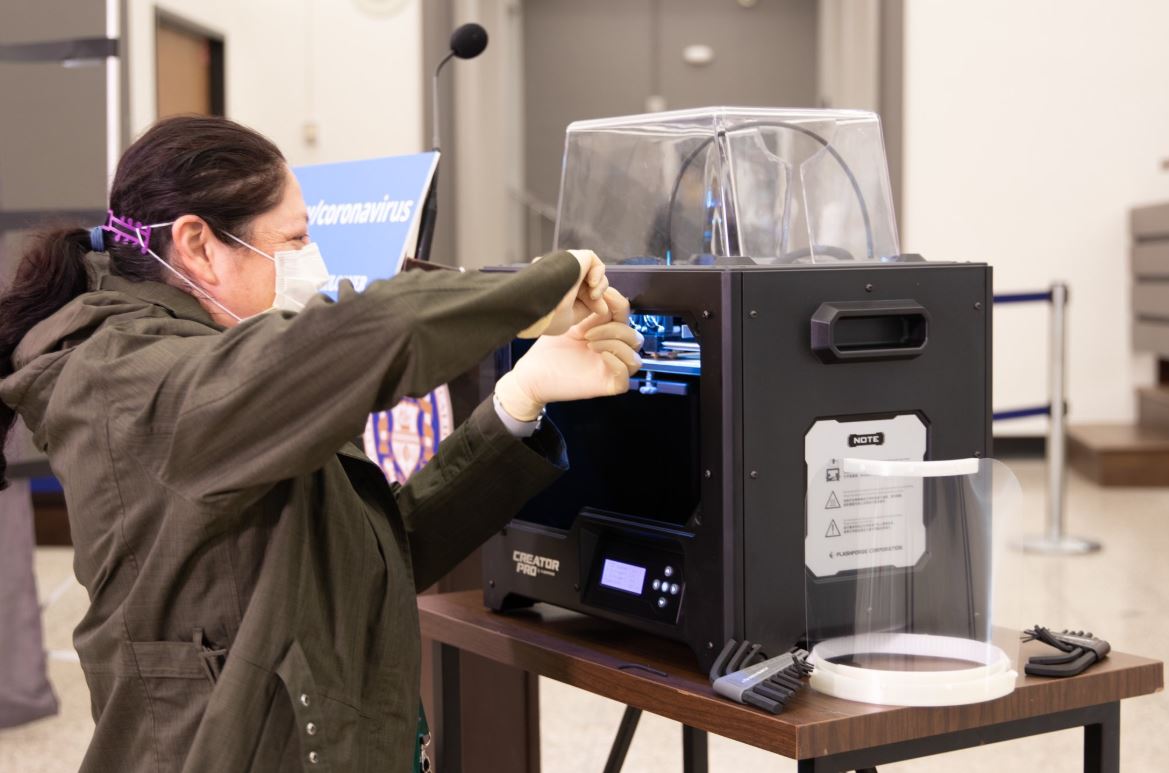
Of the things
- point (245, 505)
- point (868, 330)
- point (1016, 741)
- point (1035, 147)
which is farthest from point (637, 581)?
point (1035, 147)

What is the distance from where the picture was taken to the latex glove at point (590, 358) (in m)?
1.25

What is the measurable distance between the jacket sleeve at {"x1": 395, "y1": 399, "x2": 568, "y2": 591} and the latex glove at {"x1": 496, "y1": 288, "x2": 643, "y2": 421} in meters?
0.09

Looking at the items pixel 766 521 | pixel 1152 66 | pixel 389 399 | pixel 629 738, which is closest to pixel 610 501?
pixel 766 521

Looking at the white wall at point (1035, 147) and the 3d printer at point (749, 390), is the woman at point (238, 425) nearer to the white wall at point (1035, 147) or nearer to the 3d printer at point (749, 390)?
the 3d printer at point (749, 390)

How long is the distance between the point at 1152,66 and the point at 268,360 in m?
6.09

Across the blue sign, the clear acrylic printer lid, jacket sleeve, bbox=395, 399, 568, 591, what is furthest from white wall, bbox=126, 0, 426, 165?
jacket sleeve, bbox=395, 399, 568, 591

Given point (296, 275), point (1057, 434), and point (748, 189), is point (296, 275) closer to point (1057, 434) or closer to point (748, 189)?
point (748, 189)

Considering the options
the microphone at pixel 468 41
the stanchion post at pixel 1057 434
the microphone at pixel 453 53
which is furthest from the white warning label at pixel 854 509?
the stanchion post at pixel 1057 434

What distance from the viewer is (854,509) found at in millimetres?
1270

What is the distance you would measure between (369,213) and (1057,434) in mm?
3181

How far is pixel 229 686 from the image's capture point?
1.09 meters

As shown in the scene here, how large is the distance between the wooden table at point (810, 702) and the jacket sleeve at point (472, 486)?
114mm

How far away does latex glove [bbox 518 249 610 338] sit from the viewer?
1128mm

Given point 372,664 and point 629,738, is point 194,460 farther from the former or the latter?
point 629,738
